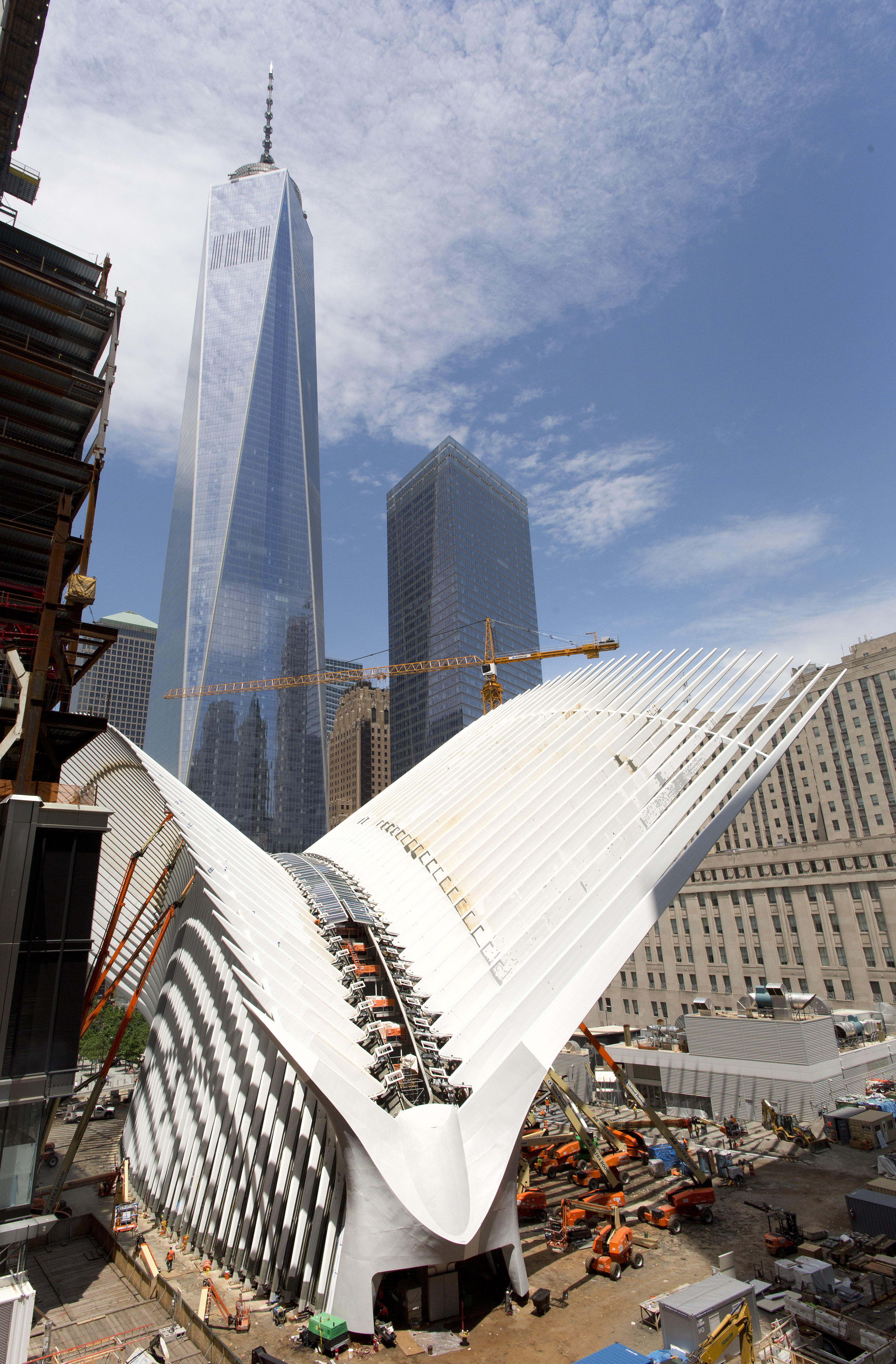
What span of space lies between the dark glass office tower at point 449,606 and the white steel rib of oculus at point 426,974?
417 feet

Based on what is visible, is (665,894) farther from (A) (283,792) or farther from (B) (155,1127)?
(A) (283,792)

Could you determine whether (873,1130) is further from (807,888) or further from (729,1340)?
(807,888)

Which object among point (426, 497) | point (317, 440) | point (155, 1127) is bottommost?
point (155, 1127)

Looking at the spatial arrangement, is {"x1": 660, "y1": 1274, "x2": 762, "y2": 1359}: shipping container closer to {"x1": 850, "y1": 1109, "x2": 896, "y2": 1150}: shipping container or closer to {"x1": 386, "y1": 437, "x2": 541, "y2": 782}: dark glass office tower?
{"x1": 850, "y1": 1109, "x2": 896, "y2": 1150}: shipping container

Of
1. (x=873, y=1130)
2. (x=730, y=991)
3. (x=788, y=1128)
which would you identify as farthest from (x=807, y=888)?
(x=873, y=1130)

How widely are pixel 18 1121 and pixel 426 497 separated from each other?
18536 centimetres

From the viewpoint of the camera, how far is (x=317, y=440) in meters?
194

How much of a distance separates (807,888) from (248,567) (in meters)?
136

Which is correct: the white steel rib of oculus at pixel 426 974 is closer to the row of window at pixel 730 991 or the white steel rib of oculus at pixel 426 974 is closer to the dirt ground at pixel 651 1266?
the dirt ground at pixel 651 1266

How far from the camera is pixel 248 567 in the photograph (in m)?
170

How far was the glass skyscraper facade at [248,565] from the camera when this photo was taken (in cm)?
16362

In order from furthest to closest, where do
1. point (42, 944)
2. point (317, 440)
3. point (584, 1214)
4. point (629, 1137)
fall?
1. point (317, 440)
2. point (629, 1137)
3. point (584, 1214)
4. point (42, 944)

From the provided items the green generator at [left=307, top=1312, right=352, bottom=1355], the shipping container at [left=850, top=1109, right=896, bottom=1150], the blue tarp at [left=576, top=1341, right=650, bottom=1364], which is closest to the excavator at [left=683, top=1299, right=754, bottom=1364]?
the blue tarp at [left=576, top=1341, right=650, bottom=1364]

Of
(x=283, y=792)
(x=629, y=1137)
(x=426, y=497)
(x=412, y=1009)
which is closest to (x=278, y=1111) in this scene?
(x=412, y=1009)
